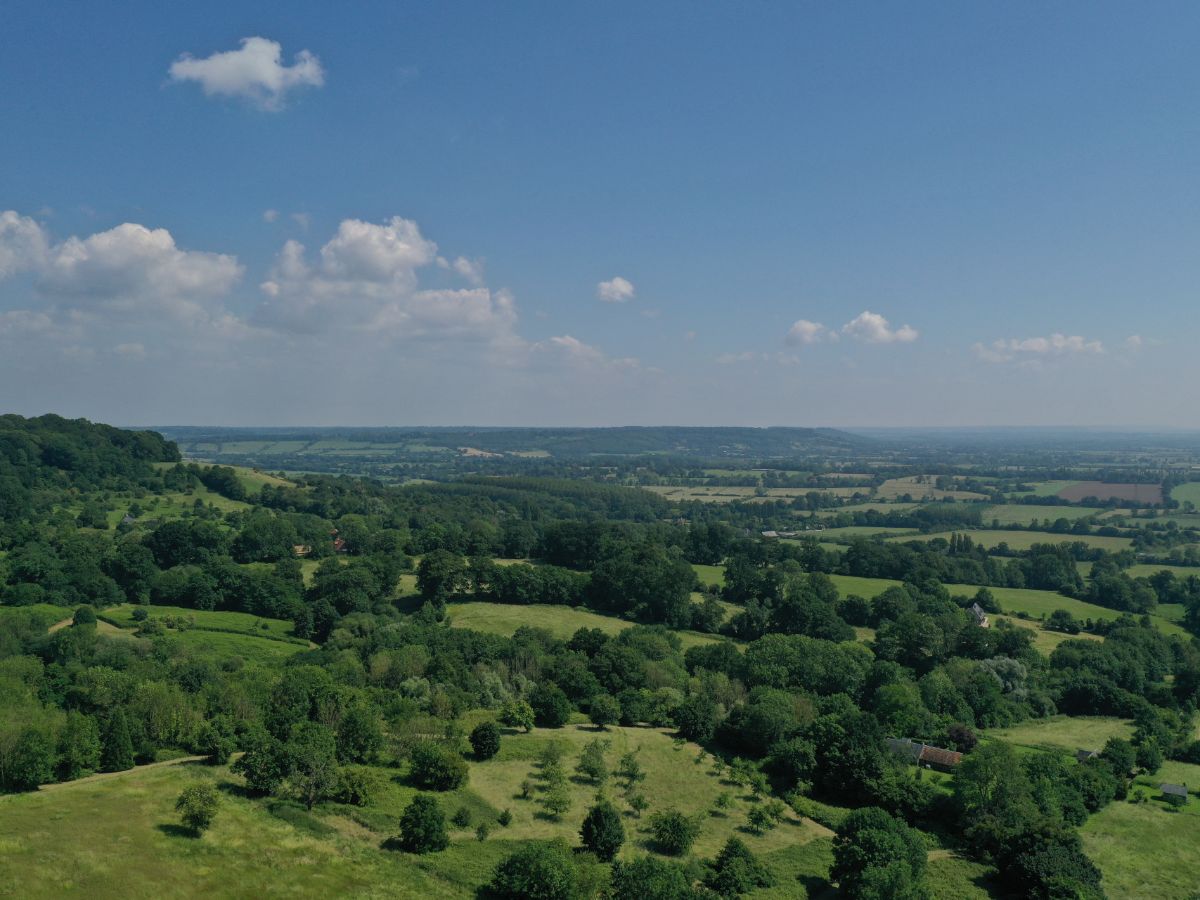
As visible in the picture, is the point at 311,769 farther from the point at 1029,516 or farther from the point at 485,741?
the point at 1029,516

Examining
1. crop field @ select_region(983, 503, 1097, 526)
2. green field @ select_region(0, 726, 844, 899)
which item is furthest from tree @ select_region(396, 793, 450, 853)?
crop field @ select_region(983, 503, 1097, 526)

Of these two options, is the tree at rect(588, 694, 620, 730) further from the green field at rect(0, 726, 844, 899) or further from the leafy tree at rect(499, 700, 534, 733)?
the green field at rect(0, 726, 844, 899)

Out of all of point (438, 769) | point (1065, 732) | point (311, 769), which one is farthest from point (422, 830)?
point (1065, 732)

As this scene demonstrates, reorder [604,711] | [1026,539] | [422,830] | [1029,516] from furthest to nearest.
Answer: [1029,516]
[1026,539]
[604,711]
[422,830]

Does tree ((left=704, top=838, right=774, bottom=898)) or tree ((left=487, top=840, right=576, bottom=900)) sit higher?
tree ((left=487, top=840, right=576, bottom=900))

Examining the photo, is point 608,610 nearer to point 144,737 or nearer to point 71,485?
point 144,737
